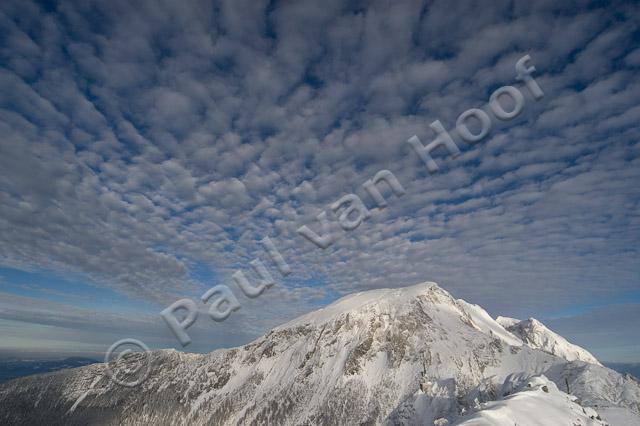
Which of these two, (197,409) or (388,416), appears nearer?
(388,416)

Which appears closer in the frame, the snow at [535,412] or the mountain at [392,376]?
the snow at [535,412]

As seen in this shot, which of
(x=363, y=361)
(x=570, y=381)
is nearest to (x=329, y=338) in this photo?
(x=363, y=361)

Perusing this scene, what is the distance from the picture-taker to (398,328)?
184250 millimetres

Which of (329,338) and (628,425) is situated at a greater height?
(628,425)

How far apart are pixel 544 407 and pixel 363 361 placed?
15973 cm

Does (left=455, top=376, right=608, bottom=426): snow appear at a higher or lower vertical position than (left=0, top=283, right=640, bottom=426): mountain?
A: higher

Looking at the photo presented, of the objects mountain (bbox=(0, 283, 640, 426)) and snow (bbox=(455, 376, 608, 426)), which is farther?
mountain (bbox=(0, 283, 640, 426))

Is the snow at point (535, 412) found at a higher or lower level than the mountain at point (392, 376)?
higher

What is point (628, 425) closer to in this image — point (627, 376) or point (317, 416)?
point (627, 376)

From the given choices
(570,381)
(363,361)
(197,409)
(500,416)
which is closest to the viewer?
(500,416)

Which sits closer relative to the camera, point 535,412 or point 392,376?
point 535,412

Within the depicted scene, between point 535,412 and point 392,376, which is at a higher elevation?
point 535,412

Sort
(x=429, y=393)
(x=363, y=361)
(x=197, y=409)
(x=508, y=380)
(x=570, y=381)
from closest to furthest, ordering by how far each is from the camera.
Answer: (x=508, y=380), (x=570, y=381), (x=429, y=393), (x=363, y=361), (x=197, y=409)

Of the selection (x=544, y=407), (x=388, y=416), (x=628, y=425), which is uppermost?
(x=544, y=407)
